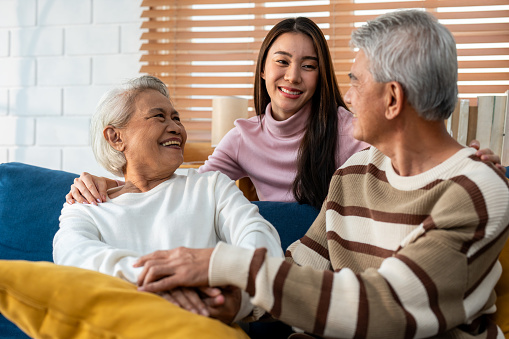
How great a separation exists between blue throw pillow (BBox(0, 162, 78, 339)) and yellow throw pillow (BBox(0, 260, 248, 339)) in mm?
707

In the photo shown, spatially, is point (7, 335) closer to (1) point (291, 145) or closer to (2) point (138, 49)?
(1) point (291, 145)

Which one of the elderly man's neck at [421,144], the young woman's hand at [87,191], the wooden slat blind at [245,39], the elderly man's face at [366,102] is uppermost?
the wooden slat blind at [245,39]

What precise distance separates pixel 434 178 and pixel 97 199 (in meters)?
0.88

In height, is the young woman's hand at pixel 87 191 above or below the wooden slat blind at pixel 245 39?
below

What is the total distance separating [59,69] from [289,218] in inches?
88.1

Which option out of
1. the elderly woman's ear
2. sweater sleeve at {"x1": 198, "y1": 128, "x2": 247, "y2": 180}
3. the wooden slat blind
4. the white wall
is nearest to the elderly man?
the elderly woman's ear

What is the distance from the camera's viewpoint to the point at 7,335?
5.06ft

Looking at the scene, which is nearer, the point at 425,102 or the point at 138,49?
the point at 425,102

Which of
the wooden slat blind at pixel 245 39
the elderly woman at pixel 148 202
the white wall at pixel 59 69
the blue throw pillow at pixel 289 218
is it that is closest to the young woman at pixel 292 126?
the blue throw pillow at pixel 289 218

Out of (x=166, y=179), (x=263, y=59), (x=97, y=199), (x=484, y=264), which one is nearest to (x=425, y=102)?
(x=484, y=264)

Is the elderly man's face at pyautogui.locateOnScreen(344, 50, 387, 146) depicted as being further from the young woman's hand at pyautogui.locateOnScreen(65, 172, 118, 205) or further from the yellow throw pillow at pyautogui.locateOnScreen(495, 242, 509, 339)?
the young woman's hand at pyautogui.locateOnScreen(65, 172, 118, 205)

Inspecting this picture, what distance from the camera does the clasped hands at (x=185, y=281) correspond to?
1031 mm

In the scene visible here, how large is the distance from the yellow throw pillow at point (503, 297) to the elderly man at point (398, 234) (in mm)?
82

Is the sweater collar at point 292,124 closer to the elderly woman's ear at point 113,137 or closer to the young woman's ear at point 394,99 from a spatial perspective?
the elderly woman's ear at point 113,137
